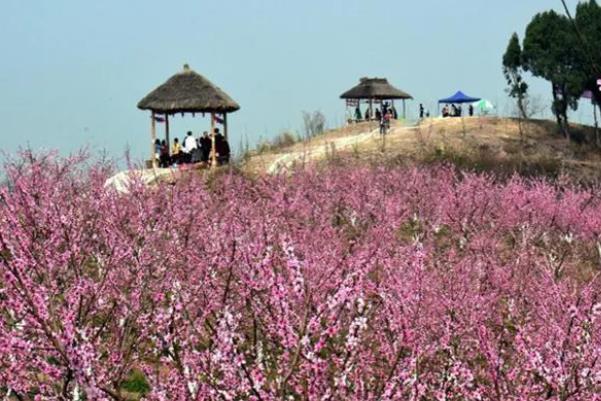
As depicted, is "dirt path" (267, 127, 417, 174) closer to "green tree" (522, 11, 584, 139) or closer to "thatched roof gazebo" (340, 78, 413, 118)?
"thatched roof gazebo" (340, 78, 413, 118)

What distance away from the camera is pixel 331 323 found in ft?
16.8

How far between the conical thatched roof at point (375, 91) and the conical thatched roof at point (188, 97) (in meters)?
19.2

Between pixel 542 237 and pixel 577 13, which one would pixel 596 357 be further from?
pixel 577 13

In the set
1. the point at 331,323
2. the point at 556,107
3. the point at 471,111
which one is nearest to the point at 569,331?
the point at 331,323

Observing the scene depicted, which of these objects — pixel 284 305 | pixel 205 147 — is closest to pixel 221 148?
pixel 205 147

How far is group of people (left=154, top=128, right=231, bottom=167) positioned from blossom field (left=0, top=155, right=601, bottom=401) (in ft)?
38.3

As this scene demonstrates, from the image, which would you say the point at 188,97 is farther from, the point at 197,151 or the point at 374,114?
the point at 374,114

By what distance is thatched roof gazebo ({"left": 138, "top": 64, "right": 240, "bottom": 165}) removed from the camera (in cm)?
3150

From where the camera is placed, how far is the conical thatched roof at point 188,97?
31500 mm

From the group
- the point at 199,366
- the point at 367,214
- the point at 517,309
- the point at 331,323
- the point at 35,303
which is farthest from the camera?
the point at 367,214

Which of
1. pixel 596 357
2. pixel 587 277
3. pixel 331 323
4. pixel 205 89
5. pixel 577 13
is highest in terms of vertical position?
pixel 577 13

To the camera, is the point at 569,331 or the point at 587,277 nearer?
the point at 569,331

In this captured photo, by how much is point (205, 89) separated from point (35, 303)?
90.9 ft

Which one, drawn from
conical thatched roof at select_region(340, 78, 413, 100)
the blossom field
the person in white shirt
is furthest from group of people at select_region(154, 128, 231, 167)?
conical thatched roof at select_region(340, 78, 413, 100)
